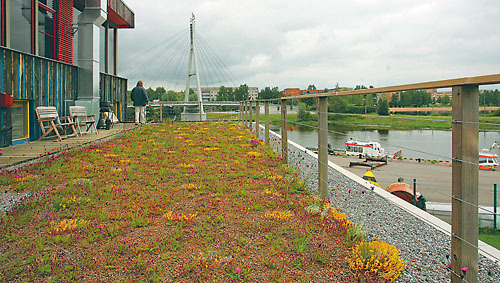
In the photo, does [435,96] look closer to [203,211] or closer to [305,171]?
[203,211]

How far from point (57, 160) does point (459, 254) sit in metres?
5.78

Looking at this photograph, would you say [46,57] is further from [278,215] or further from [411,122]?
[411,122]

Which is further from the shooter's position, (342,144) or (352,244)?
(342,144)

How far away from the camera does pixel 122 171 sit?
5.36 m

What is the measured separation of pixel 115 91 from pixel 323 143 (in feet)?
47.3

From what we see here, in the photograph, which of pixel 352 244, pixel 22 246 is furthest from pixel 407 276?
pixel 22 246

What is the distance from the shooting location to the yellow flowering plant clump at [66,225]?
305cm

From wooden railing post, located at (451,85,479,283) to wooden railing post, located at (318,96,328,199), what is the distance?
1949 millimetres

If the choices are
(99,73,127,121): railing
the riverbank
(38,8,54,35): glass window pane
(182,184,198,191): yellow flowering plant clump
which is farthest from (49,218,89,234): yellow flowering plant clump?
(99,73,127,121): railing

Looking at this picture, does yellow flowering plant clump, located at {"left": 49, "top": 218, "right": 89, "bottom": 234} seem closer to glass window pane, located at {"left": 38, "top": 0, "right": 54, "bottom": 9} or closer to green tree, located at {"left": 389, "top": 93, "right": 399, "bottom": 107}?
green tree, located at {"left": 389, "top": 93, "right": 399, "bottom": 107}

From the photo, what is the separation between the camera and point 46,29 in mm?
10344

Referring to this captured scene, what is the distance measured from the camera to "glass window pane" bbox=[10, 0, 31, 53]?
8.63 metres

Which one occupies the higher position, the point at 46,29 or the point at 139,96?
the point at 46,29

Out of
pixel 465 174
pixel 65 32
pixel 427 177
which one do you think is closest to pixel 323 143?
pixel 465 174
